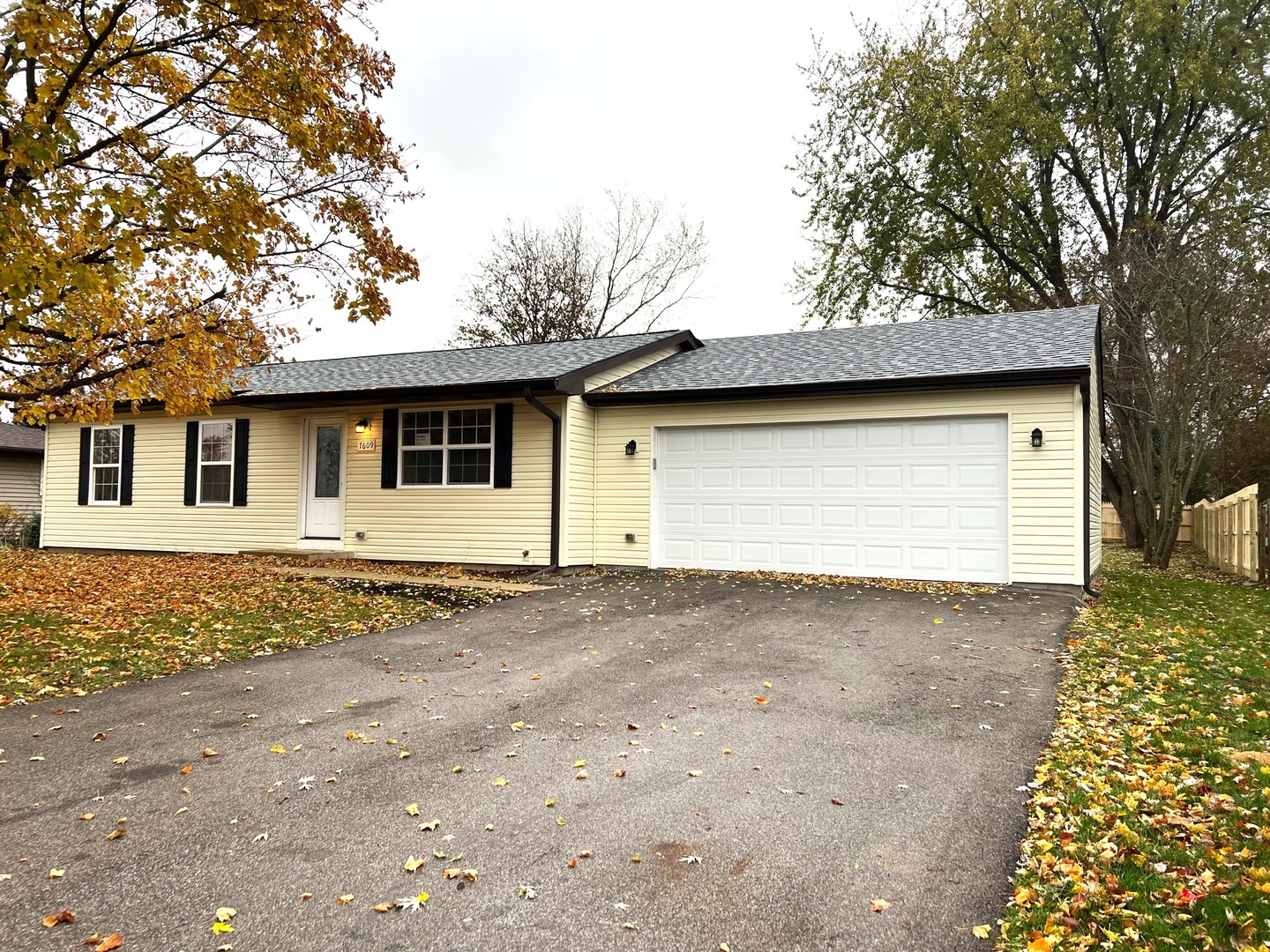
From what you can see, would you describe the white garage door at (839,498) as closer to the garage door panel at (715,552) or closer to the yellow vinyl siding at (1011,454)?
the garage door panel at (715,552)

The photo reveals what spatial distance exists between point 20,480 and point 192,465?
13195 millimetres

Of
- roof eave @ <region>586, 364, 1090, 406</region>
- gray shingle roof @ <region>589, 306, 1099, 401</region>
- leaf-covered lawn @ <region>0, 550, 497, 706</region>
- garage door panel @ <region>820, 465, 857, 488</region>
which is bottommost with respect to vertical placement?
leaf-covered lawn @ <region>0, 550, 497, 706</region>

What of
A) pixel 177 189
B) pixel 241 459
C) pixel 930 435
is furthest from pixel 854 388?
pixel 241 459

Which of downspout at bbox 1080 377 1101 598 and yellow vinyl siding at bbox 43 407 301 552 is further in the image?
yellow vinyl siding at bbox 43 407 301 552

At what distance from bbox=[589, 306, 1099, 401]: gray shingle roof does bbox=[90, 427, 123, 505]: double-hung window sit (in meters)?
9.73

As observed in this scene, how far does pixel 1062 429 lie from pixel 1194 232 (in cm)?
1131

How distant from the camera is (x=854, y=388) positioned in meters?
10.3

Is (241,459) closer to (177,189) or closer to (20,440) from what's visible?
(177,189)

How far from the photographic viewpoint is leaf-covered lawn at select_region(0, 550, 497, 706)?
226 inches

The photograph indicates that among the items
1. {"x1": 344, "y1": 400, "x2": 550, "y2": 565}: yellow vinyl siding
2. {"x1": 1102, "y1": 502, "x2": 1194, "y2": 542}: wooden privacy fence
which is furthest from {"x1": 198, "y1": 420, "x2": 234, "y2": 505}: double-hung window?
{"x1": 1102, "y1": 502, "x2": 1194, "y2": 542}: wooden privacy fence

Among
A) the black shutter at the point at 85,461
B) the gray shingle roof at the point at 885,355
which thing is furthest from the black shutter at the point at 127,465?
the gray shingle roof at the point at 885,355

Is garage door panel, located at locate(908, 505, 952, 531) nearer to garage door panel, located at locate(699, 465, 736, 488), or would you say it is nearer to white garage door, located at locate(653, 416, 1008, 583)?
white garage door, located at locate(653, 416, 1008, 583)

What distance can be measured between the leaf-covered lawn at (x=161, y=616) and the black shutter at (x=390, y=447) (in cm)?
231

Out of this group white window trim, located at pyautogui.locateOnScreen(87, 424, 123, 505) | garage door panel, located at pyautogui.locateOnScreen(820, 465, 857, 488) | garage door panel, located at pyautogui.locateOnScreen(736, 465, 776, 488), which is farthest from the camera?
white window trim, located at pyautogui.locateOnScreen(87, 424, 123, 505)
